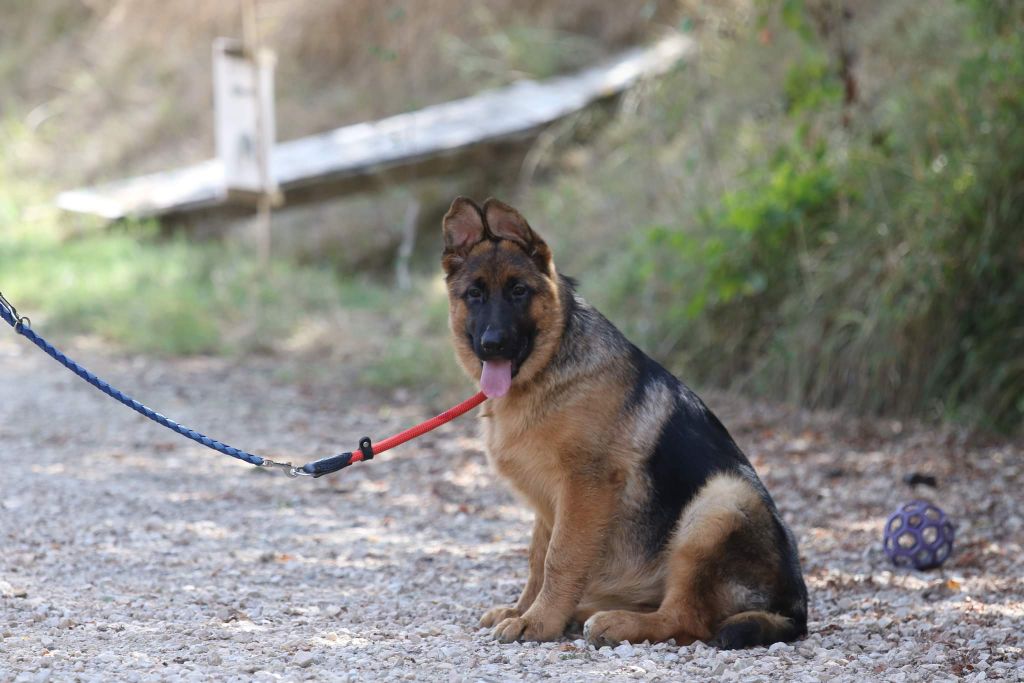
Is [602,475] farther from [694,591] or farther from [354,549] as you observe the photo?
[354,549]

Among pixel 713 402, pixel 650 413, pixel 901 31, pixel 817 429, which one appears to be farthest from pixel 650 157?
pixel 650 413

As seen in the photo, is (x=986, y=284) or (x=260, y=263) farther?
(x=260, y=263)

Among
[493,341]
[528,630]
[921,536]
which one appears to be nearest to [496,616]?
[528,630]

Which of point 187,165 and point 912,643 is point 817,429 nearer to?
point 912,643

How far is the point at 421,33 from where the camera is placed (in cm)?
1672

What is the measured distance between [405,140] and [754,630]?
414 inches

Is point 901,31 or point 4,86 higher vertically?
point 4,86

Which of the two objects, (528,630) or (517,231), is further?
(517,231)

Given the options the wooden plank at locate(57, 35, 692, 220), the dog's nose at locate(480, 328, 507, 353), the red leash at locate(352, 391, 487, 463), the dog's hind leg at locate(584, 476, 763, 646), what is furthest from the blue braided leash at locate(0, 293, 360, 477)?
the wooden plank at locate(57, 35, 692, 220)

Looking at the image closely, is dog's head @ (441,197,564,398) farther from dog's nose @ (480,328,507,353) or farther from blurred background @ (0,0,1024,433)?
blurred background @ (0,0,1024,433)

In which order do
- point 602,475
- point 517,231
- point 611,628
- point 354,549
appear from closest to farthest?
point 611,628 → point 602,475 → point 517,231 → point 354,549

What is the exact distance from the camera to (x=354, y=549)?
572cm

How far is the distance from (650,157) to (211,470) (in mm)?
6534

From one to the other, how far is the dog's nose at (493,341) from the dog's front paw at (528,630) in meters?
1.01
